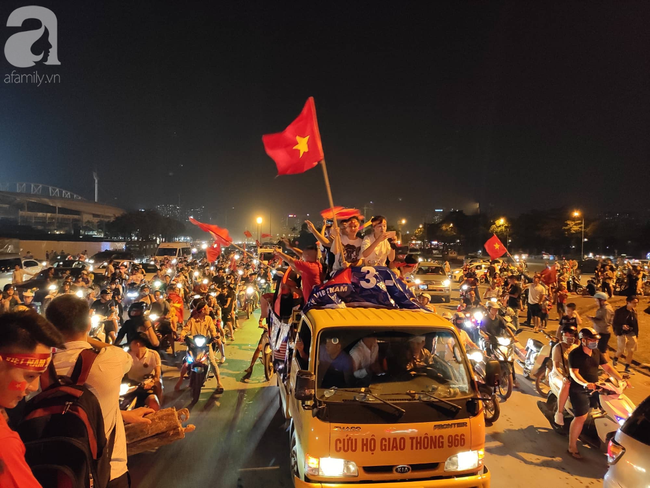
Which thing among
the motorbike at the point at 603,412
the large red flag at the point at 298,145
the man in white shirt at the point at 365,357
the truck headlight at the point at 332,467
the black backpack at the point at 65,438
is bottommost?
the motorbike at the point at 603,412

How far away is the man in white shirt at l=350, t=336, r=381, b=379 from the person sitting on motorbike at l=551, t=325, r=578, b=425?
3.17m

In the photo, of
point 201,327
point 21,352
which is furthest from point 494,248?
point 21,352

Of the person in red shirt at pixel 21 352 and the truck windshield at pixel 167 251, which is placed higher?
the truck windshield at pixel 167 251

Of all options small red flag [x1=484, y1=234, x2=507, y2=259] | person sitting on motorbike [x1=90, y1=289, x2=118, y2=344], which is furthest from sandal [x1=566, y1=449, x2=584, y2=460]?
small red flag [x1=484, y1=234, x2=507, y2=259]

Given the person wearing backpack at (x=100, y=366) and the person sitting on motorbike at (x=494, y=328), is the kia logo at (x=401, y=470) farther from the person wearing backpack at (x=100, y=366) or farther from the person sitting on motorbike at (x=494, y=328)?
the person sitting on motorbike at (x=494, y=328)

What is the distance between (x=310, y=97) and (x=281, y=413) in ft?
16.4

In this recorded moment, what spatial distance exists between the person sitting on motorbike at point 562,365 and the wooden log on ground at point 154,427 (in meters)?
4.98

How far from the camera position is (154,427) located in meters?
3.61

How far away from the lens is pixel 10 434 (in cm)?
152

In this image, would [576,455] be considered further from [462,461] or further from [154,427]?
[154,427]

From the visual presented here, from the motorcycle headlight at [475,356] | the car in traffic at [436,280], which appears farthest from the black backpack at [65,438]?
the car in traffic at [436,280]

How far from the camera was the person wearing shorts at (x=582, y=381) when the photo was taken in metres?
4.88

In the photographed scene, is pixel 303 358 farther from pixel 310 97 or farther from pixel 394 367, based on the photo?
pixel 310 97

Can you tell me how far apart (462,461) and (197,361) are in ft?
15.4
